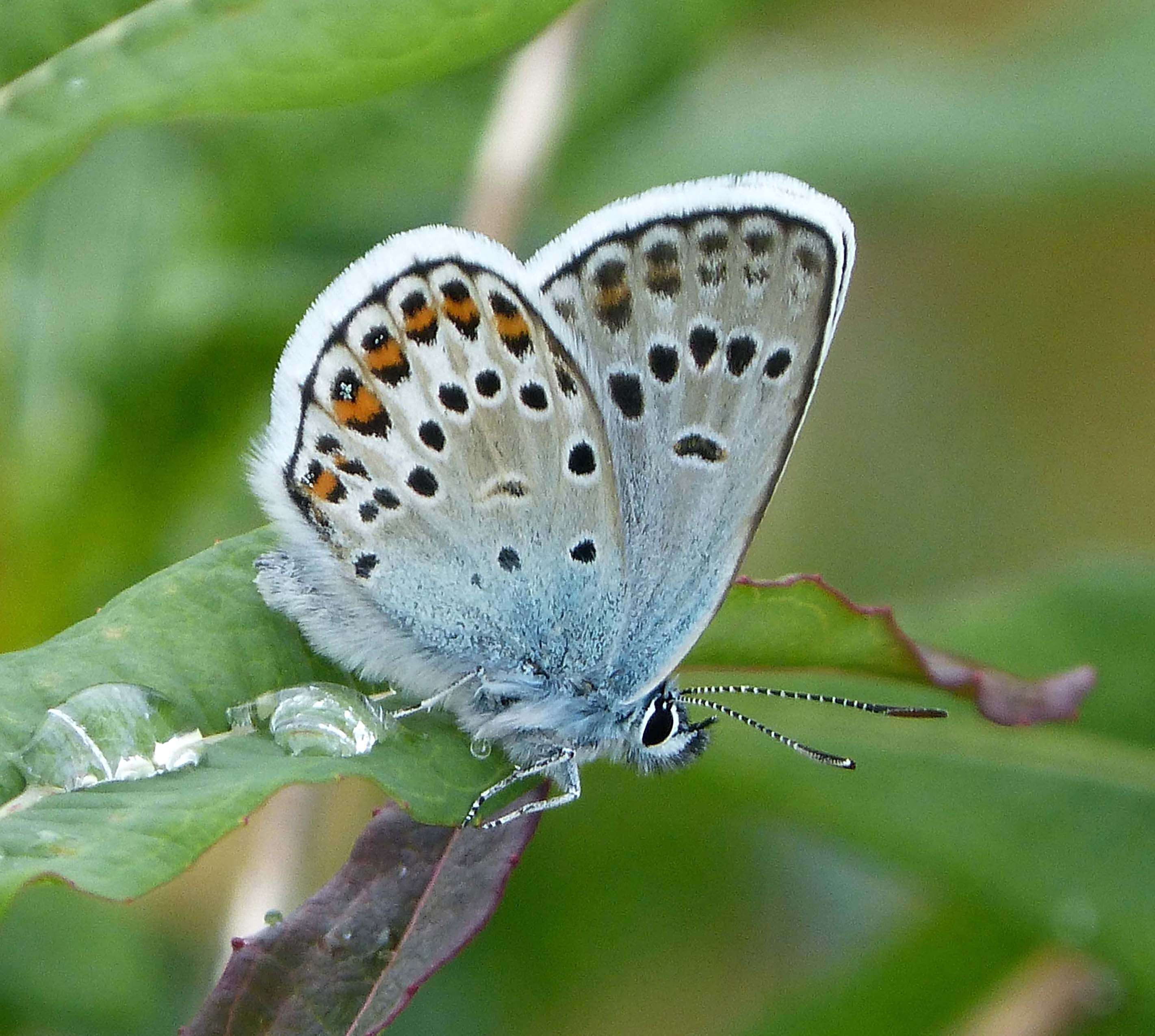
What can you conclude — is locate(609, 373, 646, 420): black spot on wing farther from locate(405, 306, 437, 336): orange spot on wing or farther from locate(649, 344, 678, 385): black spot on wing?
locate(405, 306, 437, 336): orange spot on wing

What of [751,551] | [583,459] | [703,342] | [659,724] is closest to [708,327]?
[703,342]

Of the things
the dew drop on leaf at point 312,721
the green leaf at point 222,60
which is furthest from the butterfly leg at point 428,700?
the green leaf at point 222,60

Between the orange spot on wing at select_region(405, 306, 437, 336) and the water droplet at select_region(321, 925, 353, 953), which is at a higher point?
the orange spot on wing at select_region(405, 306, 437, 336)

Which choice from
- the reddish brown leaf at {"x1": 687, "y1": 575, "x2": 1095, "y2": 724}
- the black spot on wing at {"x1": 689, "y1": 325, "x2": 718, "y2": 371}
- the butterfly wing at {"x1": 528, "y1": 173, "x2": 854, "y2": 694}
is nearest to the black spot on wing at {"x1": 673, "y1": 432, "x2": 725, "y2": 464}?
the butterfly wing at {"x1": 528, "y1": 173, "x2": 854, "y2": 694}

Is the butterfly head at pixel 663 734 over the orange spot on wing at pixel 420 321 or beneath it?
beneath

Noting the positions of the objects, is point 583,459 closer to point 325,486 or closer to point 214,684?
point 325,486

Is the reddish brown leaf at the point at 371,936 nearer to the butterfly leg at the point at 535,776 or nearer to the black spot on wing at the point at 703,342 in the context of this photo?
the butterfly leg at the point at 535,776
